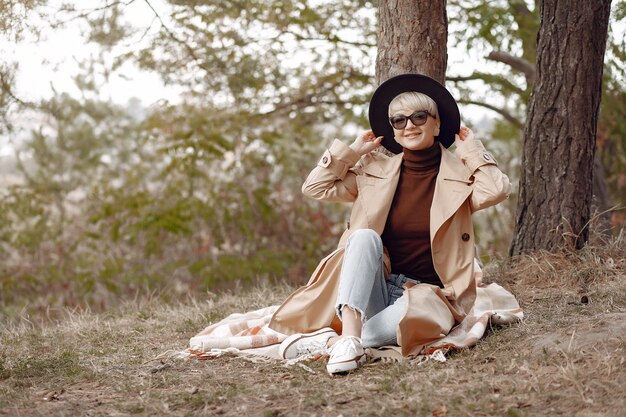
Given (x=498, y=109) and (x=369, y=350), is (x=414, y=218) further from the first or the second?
(x=498, y=109)

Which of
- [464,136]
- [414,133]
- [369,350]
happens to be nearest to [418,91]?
[414,133]

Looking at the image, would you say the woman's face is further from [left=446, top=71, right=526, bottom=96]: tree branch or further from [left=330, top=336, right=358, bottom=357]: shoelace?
[left=446, top=71, right=526, bottom=96]: tree branch

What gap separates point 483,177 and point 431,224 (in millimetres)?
359

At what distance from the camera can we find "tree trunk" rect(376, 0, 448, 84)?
4781mm

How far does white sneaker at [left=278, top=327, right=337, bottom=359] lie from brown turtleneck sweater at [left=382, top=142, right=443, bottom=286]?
52 cm

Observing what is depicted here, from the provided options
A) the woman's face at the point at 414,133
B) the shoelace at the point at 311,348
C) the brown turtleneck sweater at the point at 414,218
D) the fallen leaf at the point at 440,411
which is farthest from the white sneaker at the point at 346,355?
the woman's face at the point at 414,133

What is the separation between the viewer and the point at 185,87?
929 centimetres

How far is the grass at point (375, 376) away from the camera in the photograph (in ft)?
9.50

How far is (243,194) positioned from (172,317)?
509cm

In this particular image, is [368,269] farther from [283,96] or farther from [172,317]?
[283,96]

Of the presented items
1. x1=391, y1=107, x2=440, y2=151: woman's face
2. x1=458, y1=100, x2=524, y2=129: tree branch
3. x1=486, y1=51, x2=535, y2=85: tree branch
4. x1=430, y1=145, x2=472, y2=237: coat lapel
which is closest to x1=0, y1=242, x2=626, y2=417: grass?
x1=430, y1=145, x2=472, y2=237: coat lapel

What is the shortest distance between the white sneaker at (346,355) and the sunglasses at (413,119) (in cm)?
114

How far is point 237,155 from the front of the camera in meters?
10.6

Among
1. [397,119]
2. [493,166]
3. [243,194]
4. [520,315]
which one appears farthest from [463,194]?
[243,194]
